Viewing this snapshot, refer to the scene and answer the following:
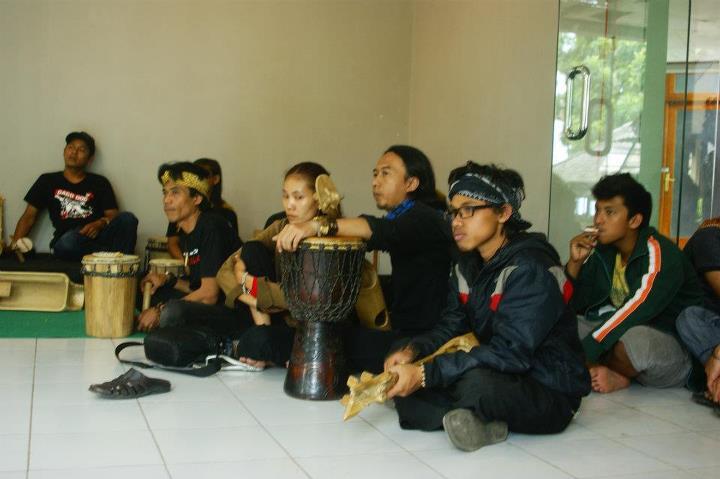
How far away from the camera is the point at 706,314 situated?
367cm

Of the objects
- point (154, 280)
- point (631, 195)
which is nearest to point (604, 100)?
point (631, 195)

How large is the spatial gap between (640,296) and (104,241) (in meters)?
4.03

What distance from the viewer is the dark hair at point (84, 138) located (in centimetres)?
672

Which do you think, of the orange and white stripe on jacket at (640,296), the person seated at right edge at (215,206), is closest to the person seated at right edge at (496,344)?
the orange and white stripe on jacket at (640,296)

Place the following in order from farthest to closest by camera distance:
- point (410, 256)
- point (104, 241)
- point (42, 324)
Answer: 1. point (104, 241)
2. point (42, 324)
3. point (410, 256)

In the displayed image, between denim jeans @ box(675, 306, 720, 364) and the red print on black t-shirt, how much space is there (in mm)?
4560

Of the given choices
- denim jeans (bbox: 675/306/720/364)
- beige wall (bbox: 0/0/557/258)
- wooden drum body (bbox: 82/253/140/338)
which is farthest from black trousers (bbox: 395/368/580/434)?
beige wall (bbox: 0/0/557/258)

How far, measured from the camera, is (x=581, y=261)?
161 inches

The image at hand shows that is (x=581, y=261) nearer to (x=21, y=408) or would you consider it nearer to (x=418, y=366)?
(x=418, y=366)

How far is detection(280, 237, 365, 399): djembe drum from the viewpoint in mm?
3363

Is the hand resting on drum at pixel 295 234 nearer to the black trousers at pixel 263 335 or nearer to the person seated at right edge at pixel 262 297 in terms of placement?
the person seated at right edge at pixel 262 297

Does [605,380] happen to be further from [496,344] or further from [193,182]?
[193,182]

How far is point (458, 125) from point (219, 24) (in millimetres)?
2234

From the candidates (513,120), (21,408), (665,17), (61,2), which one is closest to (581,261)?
(665,17)
